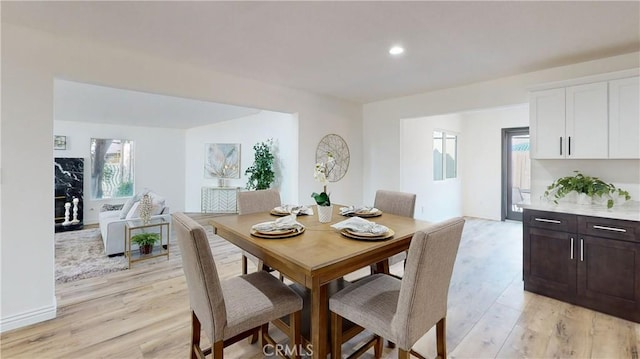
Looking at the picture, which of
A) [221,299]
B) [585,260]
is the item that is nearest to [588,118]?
[585,260]

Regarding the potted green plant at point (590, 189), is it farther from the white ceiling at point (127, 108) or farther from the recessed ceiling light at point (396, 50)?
the white ceiling at point (127, 108)

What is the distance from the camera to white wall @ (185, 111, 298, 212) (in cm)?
586

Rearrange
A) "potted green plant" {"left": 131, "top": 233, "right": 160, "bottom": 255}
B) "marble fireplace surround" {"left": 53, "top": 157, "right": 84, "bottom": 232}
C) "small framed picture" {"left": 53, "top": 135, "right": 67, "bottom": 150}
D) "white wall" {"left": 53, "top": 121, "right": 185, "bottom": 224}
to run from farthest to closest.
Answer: "white wall" {"left": 53, "top": 121, "right": 185, "bottom": 224}
"small framed picture" {"left": 53, "top": 135, "right": 67, "bottom": 150}
"marble fireplace surround" {"left": 53, "top": 157, "right": 84, "bottom": 232}
"potted green plant" {"left": 131, "top": 233, "right": 160, "bottom": 255}

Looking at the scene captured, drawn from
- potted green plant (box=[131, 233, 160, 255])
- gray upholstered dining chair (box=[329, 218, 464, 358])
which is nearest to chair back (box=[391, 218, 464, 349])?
gray upholstered dining chair (box=[329, 218, 464, 358])

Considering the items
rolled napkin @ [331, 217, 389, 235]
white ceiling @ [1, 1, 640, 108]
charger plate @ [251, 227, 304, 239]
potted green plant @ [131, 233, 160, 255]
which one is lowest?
potted green plant @ [131, 233, 160, 255]

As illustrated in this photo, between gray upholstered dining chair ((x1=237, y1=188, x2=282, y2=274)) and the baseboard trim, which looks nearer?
the baseboard trim

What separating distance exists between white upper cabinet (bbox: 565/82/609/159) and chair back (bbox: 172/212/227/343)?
3451 mm

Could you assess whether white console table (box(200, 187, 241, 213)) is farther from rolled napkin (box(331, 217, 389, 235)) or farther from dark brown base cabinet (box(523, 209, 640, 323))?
dark brown base cabinet (box(523, 209, 640, 323))

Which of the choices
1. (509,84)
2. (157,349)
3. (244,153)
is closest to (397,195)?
(509,84)

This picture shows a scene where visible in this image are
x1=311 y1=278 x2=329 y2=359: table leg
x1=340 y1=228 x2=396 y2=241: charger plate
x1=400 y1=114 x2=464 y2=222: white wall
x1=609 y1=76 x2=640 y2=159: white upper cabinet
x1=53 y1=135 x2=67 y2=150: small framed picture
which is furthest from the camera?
x1=53 y1=135 x2=67 y2=150: small framed picture

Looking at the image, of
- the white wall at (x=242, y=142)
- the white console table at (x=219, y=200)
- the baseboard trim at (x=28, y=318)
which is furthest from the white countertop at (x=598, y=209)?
the white console table at (x=219, y=200)

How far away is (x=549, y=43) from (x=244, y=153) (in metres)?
6.12

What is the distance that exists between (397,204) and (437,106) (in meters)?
2.07

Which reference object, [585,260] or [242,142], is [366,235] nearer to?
[585,260]
